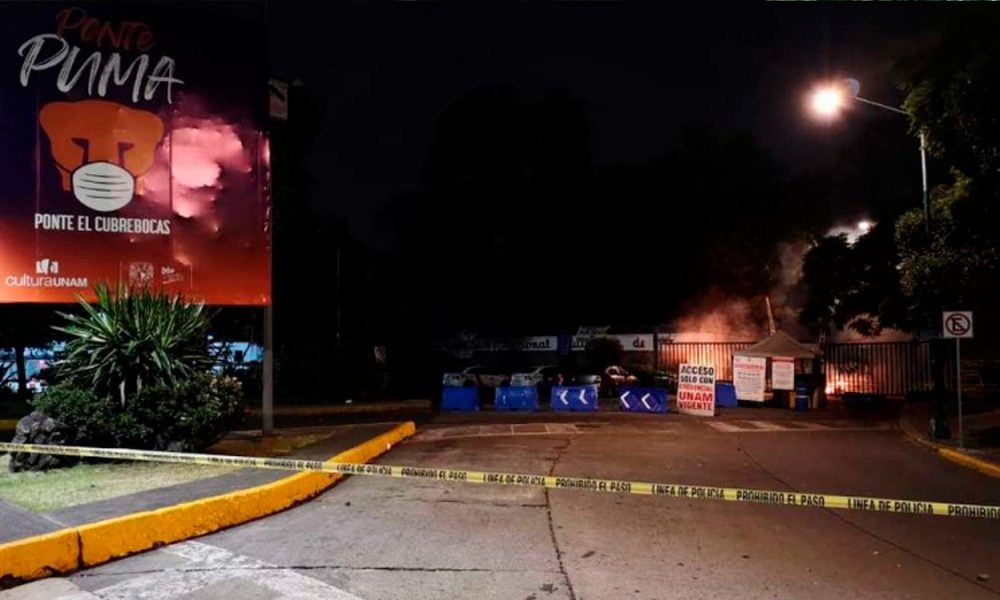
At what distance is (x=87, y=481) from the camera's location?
9234 mm

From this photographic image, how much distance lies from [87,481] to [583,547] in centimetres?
583

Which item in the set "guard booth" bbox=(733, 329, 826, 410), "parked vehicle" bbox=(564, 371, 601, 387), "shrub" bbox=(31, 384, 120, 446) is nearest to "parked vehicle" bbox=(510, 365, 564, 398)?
"parked vehicle" bbox=(564, 371, 601, 387)

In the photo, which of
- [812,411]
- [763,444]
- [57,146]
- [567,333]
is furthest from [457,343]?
[57,146]

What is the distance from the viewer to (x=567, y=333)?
37438mm

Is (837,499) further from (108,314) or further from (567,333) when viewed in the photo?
(567,333)

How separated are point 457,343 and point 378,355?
35.0 feet

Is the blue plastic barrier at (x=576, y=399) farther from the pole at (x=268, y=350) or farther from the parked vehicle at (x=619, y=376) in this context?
the pole at (x=268, y=350)

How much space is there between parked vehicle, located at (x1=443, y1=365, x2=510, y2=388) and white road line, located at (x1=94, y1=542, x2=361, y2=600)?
22.7 m

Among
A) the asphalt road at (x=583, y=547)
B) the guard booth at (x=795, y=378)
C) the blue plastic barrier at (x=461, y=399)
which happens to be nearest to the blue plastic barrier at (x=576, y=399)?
the blue plastic barrier at (x=461, y=399)

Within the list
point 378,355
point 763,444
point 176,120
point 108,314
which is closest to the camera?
point 108,314

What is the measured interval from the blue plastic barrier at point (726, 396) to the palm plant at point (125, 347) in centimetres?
1850

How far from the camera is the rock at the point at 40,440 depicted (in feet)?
32.4

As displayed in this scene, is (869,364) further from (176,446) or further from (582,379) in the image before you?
(176,446)

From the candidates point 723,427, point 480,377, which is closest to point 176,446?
point 723,427
